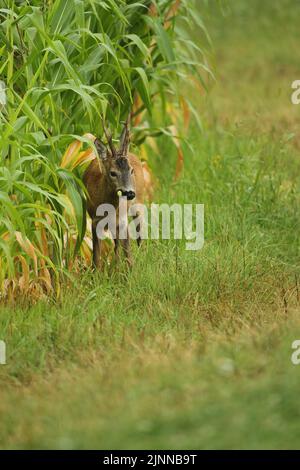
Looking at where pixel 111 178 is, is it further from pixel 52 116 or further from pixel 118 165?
pixel 52 116

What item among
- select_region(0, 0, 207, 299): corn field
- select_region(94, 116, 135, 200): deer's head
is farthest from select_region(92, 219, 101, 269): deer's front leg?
select_region(94, 116, 135, 200): deer's head

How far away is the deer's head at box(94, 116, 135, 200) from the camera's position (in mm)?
6395

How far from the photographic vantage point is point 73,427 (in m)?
4.59

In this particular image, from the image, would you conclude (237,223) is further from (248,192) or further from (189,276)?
(189,276)

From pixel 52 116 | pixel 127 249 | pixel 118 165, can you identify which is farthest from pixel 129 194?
pixel 52 116

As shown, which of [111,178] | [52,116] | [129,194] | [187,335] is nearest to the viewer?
[187,335]

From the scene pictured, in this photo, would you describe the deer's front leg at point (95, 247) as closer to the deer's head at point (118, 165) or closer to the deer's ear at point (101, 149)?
the deer's head at point (118, 165)

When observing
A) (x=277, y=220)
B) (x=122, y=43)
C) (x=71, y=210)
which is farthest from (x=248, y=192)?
(x=71, y=210)

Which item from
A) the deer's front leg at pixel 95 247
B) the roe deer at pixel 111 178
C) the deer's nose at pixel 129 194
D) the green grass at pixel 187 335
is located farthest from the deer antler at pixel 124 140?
the green grass at pixel 187 335

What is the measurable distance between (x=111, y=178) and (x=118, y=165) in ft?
0.42

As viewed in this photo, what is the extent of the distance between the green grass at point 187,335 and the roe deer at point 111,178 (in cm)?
28

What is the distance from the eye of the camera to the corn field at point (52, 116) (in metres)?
6.11

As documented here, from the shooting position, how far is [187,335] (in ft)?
19.1

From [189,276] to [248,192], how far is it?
1.66 meters
